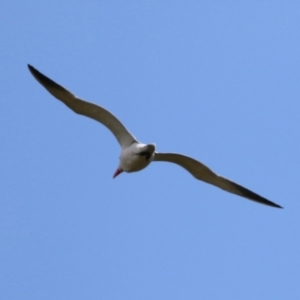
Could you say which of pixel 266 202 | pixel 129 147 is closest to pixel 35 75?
pixel 129 147

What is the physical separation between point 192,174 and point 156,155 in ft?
4.07

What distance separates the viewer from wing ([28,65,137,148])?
17797mm

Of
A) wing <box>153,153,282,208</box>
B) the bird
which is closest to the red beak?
the bird

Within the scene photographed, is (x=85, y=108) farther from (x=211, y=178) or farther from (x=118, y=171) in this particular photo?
(x=211, y=178)

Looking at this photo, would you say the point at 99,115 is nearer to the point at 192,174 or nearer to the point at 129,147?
the point at 129,147

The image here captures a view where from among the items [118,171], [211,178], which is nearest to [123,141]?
[118,171]

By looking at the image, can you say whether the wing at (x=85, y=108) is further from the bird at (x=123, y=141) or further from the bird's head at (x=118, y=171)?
the bird's head at (x=118, y=171)

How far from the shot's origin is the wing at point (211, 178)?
18.6 meters

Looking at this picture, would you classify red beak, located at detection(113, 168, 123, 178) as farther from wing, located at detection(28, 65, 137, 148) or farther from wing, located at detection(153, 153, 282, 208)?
wing, located at detection(153, 153, 282, 208)

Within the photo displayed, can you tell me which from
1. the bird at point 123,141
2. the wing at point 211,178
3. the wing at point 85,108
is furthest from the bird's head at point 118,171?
the wing at point 211,178

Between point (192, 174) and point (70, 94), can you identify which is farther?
point (192, 174)

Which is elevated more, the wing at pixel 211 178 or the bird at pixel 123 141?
the wing at pixel 211 178

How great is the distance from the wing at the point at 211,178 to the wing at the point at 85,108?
102cm

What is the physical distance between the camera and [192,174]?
62.6 feet
